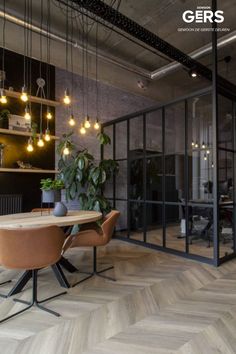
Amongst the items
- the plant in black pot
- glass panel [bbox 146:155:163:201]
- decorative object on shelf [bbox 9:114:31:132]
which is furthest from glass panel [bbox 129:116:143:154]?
the plant in black pot

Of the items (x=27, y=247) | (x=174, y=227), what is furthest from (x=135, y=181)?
(x=27, y=247)

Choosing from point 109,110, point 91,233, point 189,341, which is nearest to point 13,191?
point 91,233

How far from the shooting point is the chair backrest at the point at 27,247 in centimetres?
238

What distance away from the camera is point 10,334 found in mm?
2215

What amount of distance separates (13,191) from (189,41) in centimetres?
453

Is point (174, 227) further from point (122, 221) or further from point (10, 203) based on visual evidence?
point (10, 203)

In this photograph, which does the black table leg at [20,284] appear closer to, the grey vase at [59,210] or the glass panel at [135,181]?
the grey vase at [59,210]

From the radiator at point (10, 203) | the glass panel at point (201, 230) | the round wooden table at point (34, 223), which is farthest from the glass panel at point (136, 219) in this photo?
the round wooden table at point (34, 223)

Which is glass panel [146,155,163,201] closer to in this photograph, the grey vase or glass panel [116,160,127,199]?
glass panel [116,160,127,199]

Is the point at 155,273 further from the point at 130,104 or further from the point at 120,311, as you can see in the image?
the point at 130,104

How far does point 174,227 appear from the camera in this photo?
22.2ft

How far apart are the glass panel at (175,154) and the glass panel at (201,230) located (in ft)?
1.66

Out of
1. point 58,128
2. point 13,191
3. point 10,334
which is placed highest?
point 58,128

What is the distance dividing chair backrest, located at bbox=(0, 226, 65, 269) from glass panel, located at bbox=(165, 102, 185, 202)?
3082mm
